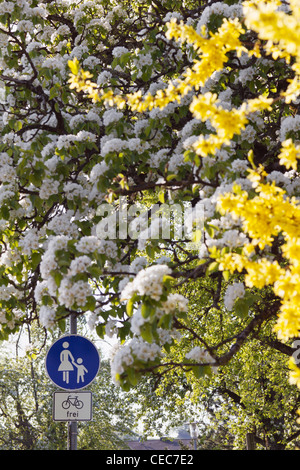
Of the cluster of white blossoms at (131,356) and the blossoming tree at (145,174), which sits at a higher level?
the blossoming tree at (145,174)

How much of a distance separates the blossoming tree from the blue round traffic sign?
2.69 ft

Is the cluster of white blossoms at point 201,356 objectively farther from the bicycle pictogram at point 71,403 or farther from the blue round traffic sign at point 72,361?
the bicycle pictogram at point 71,403

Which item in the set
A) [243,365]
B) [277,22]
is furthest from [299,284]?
[243,365]

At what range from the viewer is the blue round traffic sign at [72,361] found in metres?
6.75

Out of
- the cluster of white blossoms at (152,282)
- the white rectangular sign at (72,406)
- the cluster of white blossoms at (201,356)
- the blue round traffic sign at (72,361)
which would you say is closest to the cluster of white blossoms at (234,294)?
the cluster of white blossoms at (201,356)

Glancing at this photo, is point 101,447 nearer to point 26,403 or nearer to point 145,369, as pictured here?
point 26,403

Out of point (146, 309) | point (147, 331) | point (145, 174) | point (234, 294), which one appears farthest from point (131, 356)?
point (145, 174)

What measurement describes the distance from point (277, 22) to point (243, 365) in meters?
13.9

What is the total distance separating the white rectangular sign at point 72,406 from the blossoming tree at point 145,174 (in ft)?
3.49

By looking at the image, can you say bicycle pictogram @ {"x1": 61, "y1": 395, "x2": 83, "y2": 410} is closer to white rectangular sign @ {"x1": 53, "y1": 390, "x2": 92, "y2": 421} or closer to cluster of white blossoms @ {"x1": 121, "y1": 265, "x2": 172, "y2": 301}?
white rectangular sign @ {"x1": 53, "y1": 390, "x2": 92, "y2": 421}

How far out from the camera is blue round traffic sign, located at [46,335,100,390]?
22.2 feet

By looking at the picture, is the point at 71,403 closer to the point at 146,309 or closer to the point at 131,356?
the point at 131,356

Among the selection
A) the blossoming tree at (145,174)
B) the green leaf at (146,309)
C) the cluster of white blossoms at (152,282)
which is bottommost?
the green leaf at (146,309)

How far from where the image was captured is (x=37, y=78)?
6.54 m
